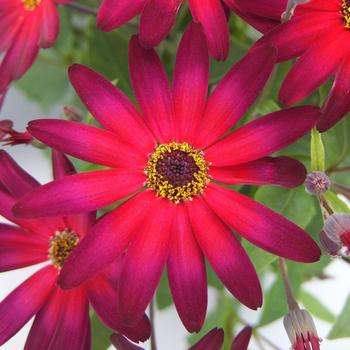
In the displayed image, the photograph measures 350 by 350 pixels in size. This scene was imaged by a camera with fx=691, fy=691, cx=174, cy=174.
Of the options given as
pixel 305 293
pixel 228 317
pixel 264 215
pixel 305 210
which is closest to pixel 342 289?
pixel 305 293

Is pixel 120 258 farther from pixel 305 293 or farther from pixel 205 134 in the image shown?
pixel 305 293

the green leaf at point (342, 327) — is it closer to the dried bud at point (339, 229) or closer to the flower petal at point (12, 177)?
the dried bud at point (339, 229)

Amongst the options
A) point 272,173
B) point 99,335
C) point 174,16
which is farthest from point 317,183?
point 99,335

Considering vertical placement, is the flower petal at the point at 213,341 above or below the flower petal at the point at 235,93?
below

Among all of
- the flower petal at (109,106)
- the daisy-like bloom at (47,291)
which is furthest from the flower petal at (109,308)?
the flower petal at (109,106)

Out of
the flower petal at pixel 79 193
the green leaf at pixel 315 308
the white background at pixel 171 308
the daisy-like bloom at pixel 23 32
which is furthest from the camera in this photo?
the white background at pixel 171 308

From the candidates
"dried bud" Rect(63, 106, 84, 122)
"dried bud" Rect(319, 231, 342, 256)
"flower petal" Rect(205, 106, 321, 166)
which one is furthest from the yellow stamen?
"dried bud" Rect(319, 231, 342, 256)

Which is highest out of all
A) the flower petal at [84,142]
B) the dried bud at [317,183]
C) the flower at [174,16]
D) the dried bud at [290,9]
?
the flower at [174,16]

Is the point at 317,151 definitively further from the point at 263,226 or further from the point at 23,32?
the point at 23,32
